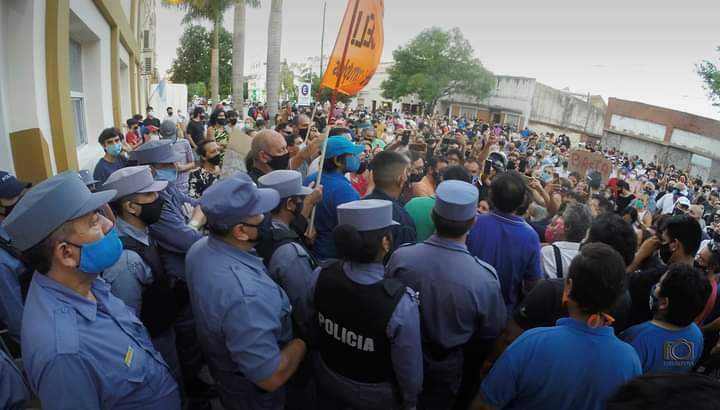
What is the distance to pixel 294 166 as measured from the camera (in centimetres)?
535

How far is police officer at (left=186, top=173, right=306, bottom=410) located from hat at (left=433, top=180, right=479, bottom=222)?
3.11 ft

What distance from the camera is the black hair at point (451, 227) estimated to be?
2367mm

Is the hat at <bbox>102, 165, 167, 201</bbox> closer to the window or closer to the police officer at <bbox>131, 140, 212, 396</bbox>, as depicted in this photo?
the police officer at <bbox>131, 140, 212, 396</bbox>

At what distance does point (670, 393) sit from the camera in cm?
86

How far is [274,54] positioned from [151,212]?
13224mm

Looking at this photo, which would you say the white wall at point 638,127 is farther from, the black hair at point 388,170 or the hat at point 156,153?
the hat at point 156,153

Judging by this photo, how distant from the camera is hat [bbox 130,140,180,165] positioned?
147 inches

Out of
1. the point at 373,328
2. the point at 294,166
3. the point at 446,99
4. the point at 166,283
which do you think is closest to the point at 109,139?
the point at 294,166

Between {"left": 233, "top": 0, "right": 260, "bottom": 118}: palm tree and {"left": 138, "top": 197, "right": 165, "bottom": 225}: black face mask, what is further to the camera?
{"left": 233, "top": 0, "right": 260, "bottom": 118}: palm tree

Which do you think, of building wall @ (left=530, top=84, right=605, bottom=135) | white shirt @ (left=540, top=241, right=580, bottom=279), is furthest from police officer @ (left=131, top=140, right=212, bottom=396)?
building wall @ (left=530, top=84, right=605, bottom=135)

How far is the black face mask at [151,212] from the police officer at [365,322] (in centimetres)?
128

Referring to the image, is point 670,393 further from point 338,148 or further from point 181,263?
point 338,148

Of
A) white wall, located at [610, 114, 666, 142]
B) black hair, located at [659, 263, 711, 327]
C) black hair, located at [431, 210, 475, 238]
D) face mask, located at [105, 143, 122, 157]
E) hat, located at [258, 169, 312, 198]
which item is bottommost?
face mask, located at [105, 143, 122, 157]

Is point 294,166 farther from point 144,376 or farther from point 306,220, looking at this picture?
point 144,376
